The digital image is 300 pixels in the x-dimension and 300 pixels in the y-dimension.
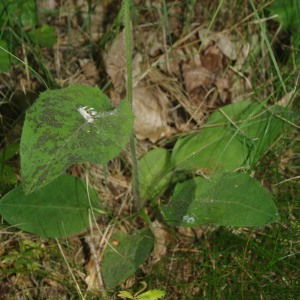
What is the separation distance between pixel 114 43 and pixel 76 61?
0.24m

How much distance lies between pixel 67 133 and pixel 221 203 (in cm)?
76

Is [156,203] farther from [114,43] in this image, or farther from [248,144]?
[114,43]

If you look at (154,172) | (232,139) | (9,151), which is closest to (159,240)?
(154,172)

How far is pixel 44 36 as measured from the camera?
99.7 inches

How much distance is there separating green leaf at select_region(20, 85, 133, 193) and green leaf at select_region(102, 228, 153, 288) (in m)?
0.62

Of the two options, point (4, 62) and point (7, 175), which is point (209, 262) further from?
point (4, 62)

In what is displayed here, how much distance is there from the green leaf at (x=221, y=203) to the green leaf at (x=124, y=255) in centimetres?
16

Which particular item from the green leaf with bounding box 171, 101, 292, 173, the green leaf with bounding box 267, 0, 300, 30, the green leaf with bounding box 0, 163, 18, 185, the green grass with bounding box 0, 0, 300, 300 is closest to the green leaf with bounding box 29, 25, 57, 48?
the green leaf with bounding box 0, 163, 18, 185

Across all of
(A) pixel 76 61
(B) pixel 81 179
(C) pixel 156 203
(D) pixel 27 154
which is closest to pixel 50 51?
(A) pixel 76 61

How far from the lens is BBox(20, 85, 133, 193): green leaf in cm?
152

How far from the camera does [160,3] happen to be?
2.75m

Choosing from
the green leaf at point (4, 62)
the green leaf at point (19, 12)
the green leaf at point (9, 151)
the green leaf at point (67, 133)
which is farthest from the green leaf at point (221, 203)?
the green leaf at point (19, 12)

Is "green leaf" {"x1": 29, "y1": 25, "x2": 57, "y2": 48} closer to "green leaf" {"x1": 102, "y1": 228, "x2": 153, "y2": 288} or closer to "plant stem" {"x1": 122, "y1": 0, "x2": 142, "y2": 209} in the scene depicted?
"plant stem" {"x1": 122, "y1": 0, "x2": 142, "y2": 209}

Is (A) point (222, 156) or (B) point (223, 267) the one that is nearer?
(B) point (223, 267)
